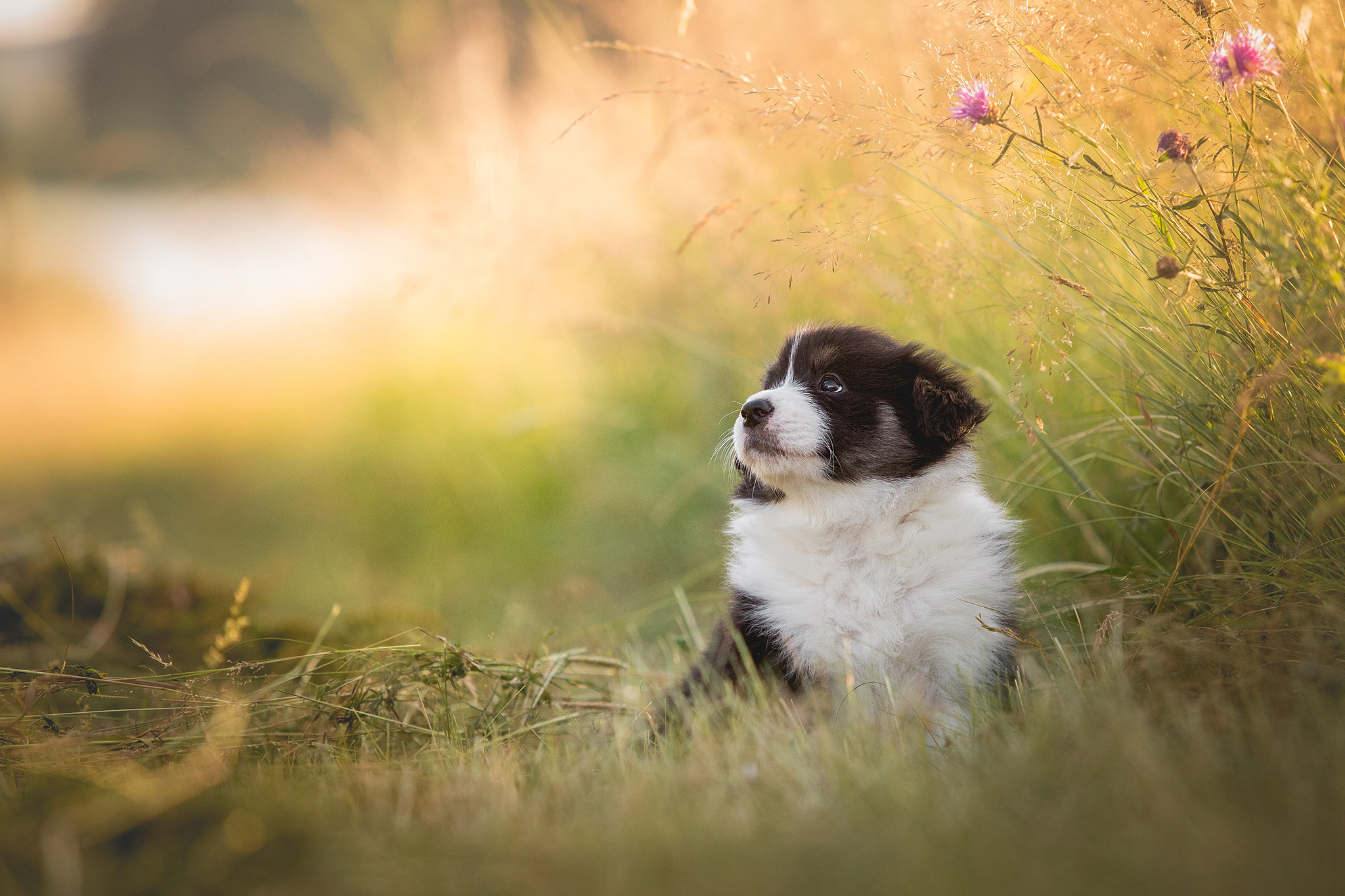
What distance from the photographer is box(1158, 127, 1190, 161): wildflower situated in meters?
1.97

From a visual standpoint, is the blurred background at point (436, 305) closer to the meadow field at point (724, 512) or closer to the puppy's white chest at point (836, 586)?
the meadow field at point (724, 512)

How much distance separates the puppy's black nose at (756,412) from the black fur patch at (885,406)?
159 millimetres

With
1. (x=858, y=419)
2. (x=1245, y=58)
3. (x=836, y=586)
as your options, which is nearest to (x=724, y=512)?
(x=858, y=419)

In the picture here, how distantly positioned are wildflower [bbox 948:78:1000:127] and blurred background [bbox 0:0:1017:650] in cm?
40

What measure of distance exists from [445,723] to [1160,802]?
165cm

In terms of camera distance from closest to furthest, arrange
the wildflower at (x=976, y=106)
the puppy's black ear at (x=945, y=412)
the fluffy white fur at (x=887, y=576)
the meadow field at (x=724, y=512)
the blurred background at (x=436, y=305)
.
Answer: the meadow field at (x=724, y=512), the wildflower at (x=976, y=106), the fluffy white fur at (x=887, y=576), the puppy's black ear at (x=945, y=412), the blurred background at (x=436, y=305)

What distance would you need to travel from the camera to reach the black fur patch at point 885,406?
247 cm

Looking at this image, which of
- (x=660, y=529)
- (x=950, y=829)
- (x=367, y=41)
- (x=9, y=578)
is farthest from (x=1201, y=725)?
(x=367, y=41)

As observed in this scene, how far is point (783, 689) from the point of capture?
2.31 m

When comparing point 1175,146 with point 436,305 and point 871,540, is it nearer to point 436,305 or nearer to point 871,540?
point 871,540

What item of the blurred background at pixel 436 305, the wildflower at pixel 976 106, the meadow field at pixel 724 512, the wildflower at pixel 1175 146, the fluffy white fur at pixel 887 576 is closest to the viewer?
the meadow field at pixel 724 512

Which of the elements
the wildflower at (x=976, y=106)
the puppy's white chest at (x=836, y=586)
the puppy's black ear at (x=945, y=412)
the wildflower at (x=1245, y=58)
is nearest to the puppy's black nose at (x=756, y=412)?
the puppy's white chest at (x=836, y=586)

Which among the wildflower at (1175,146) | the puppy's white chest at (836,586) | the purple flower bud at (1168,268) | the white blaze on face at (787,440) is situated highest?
the wildflower at (1175,146)

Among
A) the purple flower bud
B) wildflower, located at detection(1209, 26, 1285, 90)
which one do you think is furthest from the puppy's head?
wildflower, located at detection(1209, 26, 1285, 90)
